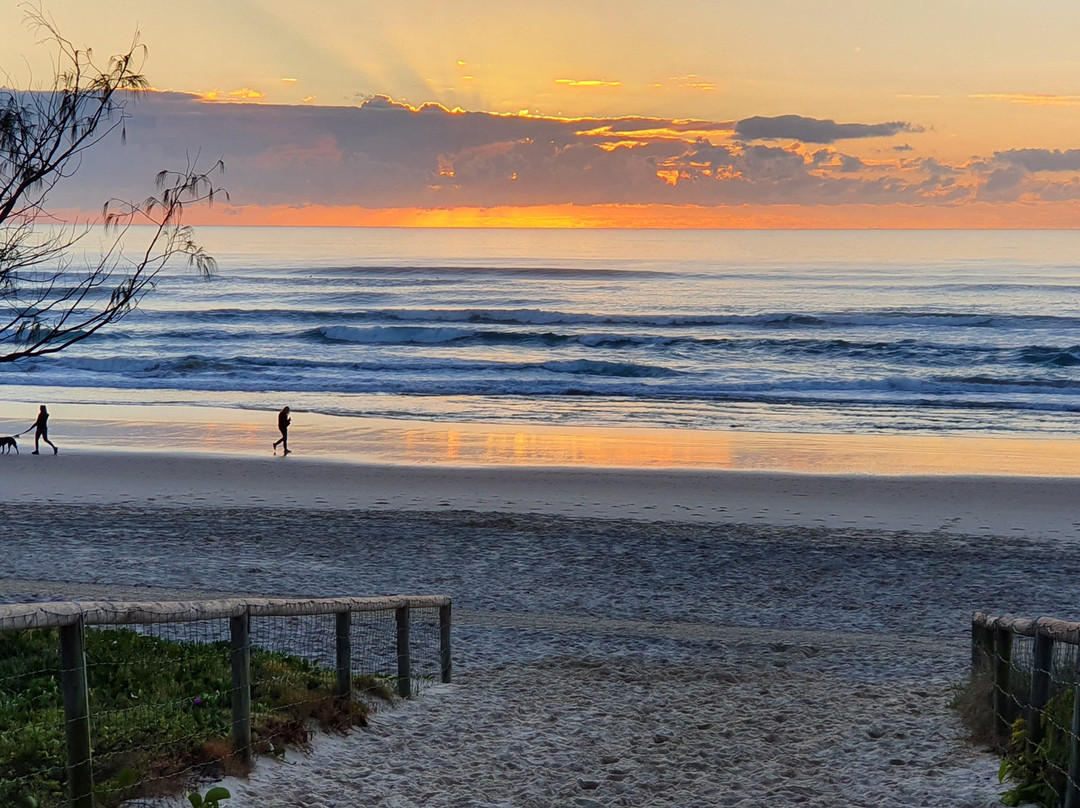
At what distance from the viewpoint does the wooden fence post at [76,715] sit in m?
4.36

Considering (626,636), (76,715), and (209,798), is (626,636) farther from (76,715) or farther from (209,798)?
(76,715)

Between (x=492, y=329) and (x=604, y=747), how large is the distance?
5111cm

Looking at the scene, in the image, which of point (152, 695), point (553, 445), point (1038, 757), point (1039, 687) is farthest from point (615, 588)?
point (553, 445)

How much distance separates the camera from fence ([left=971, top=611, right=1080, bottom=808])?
198 inches

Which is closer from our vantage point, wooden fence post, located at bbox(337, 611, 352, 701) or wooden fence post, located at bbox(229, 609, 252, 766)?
wooden fence post, located at bbox(229, 609, 252, 766)

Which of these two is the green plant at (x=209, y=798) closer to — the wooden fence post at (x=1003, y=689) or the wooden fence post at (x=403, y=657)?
the wooden fence post at (x=403, y=657)

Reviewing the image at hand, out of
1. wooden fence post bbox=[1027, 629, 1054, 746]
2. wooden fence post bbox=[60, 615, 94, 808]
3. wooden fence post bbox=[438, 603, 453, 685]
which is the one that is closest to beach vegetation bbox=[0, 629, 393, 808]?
wooden fence post bbox=[60, 615, 94, 808]

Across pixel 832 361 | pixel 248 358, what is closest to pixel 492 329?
pixel 248 358

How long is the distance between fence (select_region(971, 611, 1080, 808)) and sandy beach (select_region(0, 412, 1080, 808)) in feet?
1.09

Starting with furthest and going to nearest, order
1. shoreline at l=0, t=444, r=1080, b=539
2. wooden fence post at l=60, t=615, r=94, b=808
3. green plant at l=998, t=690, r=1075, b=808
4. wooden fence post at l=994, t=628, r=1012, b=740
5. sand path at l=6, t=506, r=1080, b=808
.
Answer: shoreline at l=0, t=444, r=1080, b=539
wooden fence post at l=994, t=628, r=1012, b=740
sand path at l=6, t=506, r=1080, b=808
green plant at l=998, t=690, r=1075, b=808
wooden fence post at l=60, t=615, r=94, b=808

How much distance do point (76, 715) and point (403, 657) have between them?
4.05 m

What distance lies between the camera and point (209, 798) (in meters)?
4.96

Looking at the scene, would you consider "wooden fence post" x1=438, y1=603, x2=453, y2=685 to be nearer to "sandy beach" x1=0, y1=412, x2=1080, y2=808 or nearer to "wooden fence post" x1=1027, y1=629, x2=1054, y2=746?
"sandy beach" x1=0, y1=412, x2=1080, y2=808

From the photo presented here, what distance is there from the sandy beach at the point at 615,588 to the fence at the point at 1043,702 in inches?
13.1
